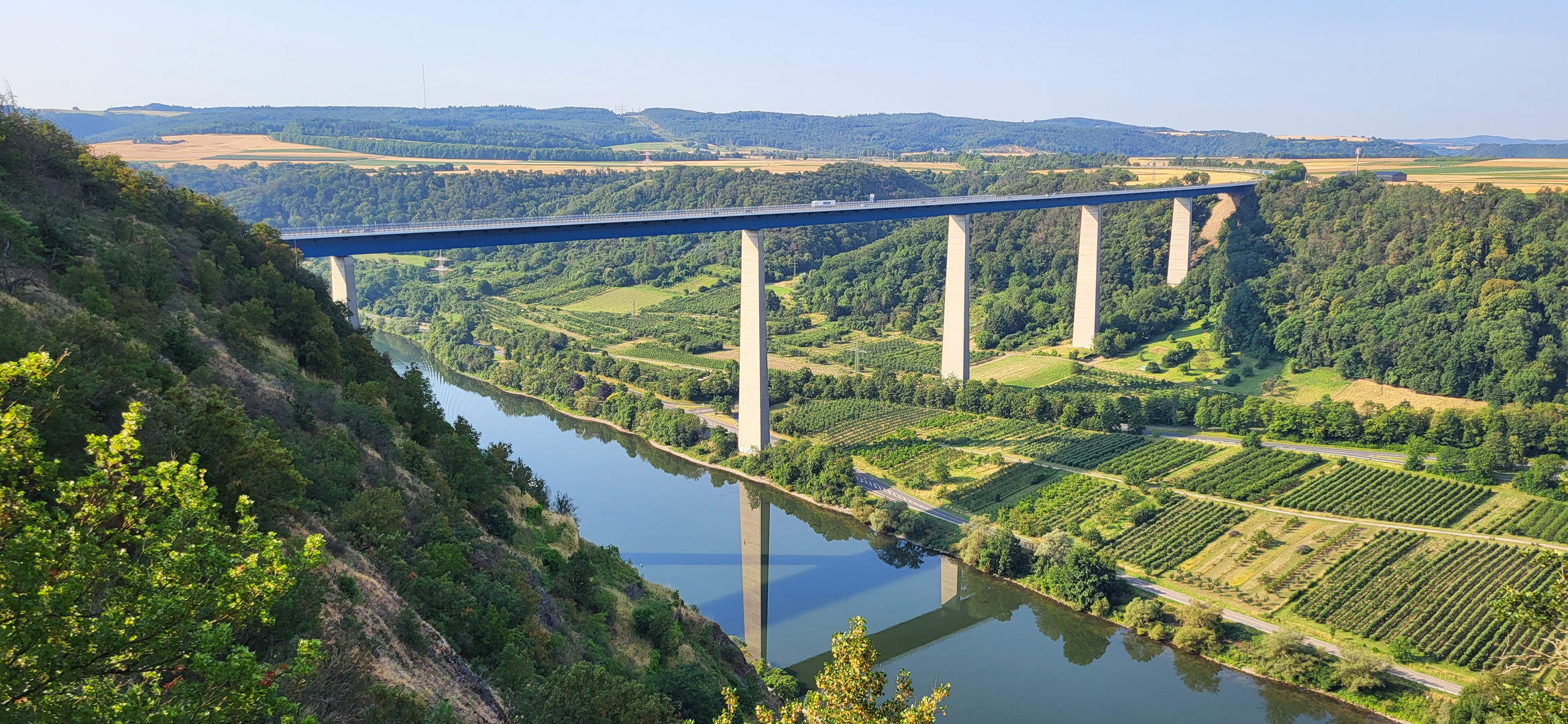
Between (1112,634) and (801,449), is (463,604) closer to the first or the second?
(1112,634)

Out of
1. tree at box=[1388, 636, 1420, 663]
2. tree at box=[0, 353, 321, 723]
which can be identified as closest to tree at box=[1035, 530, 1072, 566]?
tree at box=[1388, 636, 1420, 663]

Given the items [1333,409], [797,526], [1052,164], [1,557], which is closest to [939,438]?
[797,526]

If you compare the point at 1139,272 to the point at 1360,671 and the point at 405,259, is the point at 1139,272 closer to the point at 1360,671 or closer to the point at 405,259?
the point at 1360,671

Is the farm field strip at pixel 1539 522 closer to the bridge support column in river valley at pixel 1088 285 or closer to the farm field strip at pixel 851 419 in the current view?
the farm field strip at pixel 851 419

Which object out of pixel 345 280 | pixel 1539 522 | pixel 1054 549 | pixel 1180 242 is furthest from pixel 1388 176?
pixel 345 280

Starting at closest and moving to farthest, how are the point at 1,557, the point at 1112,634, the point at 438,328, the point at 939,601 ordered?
the point at 1,557 → the point at 1112,634 → the point at 939,601 → the point at 438,328
